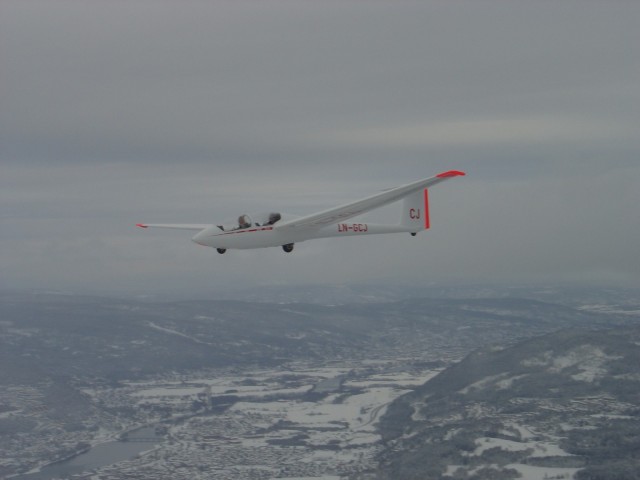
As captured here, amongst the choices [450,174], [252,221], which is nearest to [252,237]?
[252,221]

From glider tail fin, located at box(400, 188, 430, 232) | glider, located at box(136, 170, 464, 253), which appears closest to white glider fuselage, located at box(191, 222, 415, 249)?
glider, located at box(136, 170, 464, 253)

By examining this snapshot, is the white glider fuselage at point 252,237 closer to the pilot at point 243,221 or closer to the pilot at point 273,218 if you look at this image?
the pilot at point 243,221

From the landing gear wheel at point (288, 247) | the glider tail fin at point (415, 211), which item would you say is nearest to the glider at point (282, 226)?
the landing gear wheel at point (288, 247)

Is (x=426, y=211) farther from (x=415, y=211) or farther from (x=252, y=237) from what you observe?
(x=252, y=237)

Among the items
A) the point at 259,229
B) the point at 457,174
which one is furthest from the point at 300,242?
the point at 457,174

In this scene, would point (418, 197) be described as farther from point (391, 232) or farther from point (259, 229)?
point (259, 229)

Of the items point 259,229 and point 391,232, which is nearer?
point 259,229
